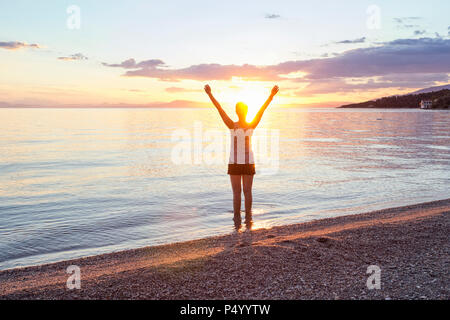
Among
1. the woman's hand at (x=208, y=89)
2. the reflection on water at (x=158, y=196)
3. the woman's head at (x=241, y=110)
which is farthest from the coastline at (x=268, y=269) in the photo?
the woman's hand at (x=208, y=89)

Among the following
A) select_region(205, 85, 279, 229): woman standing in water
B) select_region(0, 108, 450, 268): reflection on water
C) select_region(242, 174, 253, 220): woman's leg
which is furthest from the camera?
select_region(0, 108, 450, 268): reflection on water

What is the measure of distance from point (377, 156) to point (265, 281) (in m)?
25.6

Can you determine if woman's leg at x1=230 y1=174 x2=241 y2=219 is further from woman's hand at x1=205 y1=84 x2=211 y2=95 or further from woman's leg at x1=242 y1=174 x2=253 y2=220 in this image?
woman's hand at x1=205 y1=84 x2=211 y2=95

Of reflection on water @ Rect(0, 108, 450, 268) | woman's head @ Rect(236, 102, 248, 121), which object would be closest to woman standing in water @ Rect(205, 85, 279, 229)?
woman's head @ Rect(236, 102, 248, 121)

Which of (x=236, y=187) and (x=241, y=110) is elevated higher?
(x=241, y=110)

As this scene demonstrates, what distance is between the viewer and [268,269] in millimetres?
6152

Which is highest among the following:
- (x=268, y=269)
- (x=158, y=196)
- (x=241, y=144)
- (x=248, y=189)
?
(x=241, y=144)

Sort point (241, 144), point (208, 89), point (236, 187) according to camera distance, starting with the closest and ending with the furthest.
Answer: point (208, 89)
point (241, 144)
point (236, 187)

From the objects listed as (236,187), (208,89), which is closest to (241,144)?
(236,187)

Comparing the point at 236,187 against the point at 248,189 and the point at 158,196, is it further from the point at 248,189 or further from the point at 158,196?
the point at 158,196

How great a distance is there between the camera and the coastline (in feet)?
17.6

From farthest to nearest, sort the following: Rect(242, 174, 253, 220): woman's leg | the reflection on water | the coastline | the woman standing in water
Answer: the reflection on water < Rect(242, 174, 253, 220): woman's leg < the woman standing in water < the coastline
